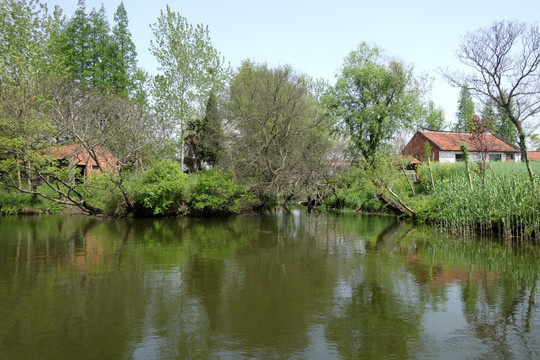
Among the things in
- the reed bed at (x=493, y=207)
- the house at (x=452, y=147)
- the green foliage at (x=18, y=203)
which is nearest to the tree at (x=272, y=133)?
the reed bed at (x=493, y=207)

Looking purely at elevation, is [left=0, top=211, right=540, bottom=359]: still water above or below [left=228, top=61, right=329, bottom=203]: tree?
below

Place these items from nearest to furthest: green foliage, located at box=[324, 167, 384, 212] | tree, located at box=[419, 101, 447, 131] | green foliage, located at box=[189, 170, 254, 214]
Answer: green foliage, located at box=[189, 170, 254, 214] < green foliage, located at box=[324, 167, 384, 212] < tree, located at box=[419, 101, 447, 131]

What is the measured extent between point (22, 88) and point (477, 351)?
26.7 metres

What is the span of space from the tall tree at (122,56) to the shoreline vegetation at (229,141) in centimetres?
289

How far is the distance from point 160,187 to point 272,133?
8575mm

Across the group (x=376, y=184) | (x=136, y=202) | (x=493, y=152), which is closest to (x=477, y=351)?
(x=376, y=184)

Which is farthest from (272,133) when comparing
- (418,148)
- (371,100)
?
(418,148)

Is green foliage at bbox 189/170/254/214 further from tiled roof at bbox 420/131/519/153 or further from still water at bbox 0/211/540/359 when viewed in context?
tiled roof at bbox 420/131/519/153

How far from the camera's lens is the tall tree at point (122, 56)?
140 ft

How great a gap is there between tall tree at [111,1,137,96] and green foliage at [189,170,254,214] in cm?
1898

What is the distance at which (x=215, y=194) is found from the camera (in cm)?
2748

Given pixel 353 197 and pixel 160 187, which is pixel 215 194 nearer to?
pixel 160 187

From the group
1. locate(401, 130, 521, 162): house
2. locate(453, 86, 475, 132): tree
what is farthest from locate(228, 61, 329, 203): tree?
locate(453, 86, 475, 132): tree

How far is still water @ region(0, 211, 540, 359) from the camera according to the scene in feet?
20.8
